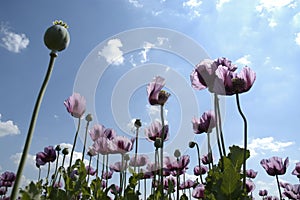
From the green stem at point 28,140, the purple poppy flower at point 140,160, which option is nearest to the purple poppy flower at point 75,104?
the purple poppy flower at point 140,160

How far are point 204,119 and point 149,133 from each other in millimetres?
707

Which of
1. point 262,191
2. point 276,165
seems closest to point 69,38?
point 276,165

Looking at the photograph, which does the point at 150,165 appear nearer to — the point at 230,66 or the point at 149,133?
the point at 149,133

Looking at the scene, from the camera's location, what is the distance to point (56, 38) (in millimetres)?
1117

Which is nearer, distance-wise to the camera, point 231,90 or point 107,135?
point 231,90

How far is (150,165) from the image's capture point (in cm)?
437

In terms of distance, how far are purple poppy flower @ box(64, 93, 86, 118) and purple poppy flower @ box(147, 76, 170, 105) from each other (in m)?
0.99

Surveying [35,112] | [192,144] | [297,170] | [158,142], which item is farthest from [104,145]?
[297,170]

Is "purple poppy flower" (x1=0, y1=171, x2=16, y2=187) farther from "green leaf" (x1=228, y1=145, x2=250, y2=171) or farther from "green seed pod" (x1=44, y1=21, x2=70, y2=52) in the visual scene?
"green seed pod" (x1=44, y1=21, x2=70, y2=52)

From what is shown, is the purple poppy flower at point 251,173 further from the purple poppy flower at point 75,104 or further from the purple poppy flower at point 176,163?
the purple poppy flower at point 75,104

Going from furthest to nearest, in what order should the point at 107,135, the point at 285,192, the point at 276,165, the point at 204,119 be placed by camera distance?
the point at 285,192
the point at 276,165
the point at 107,135
the point at 204,119

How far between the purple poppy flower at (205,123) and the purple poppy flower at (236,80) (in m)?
0.88

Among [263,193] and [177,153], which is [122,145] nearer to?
[177,153]

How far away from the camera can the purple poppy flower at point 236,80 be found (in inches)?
87.1
